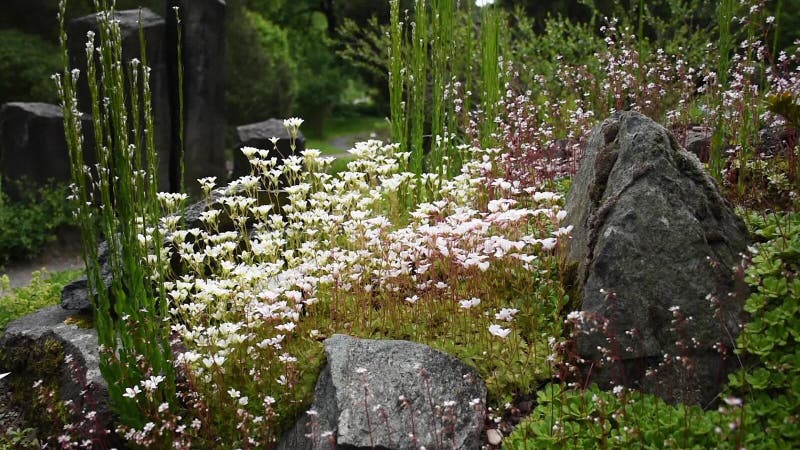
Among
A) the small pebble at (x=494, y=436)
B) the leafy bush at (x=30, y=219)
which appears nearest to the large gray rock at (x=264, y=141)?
the leafy bush at (x=30, y=219)

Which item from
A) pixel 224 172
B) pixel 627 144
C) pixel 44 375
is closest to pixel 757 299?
pixel 627 144

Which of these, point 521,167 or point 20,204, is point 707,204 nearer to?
point 521,167

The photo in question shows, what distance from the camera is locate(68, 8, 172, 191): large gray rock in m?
10.3

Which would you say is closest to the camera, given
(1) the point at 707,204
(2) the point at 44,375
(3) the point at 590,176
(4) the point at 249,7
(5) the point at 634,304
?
(5) the point at 634,304

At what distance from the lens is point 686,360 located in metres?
2.94

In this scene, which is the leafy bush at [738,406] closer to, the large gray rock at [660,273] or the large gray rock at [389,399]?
the large gray rock at [660,273]

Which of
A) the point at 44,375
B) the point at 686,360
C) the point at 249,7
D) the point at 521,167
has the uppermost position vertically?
the point at 249,7

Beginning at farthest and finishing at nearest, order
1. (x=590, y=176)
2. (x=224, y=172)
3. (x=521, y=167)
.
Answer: (x=224, y=172)
(x=521, y=167)
(x=590, y=176)

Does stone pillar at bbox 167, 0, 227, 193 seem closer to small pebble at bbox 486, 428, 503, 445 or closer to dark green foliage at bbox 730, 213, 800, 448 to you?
small pebble at bbox 486, 428, 503, 445

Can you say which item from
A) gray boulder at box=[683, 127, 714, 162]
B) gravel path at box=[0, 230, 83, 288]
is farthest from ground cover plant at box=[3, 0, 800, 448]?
gravel path at box=[0, 230, 83, 288]

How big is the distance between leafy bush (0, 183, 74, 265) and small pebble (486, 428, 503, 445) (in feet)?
29.5

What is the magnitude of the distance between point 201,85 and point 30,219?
11.7 ft

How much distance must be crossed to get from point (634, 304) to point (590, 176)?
3.45ft

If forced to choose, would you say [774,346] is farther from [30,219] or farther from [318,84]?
[318,84]
